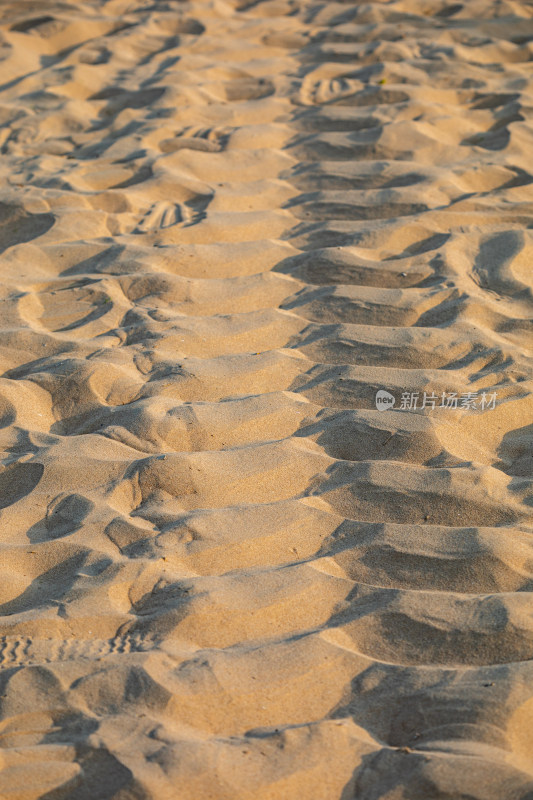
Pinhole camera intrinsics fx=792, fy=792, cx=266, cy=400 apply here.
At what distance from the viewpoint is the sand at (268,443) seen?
1401 millimetres

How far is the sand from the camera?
4.60 feet

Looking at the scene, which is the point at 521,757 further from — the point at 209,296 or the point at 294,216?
the point at 294,216

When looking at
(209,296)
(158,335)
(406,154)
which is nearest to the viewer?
(158,335)

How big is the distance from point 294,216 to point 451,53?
6.38 ft

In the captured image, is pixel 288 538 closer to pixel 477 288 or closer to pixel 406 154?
pixel 477 288

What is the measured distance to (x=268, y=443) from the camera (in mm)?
2045

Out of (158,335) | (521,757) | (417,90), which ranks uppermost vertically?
(417,90)

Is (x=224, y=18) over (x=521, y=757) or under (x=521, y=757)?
over

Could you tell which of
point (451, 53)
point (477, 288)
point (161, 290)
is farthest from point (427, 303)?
point (451, 53)

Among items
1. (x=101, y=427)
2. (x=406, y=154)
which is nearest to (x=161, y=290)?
(x=101, y=427)

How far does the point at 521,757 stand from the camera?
135cm

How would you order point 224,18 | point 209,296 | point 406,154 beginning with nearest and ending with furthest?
point 209,296
point 406,154
point 224,18

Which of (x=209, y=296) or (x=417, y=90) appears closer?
(x=209, y=296)

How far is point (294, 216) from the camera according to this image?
3109 mm
